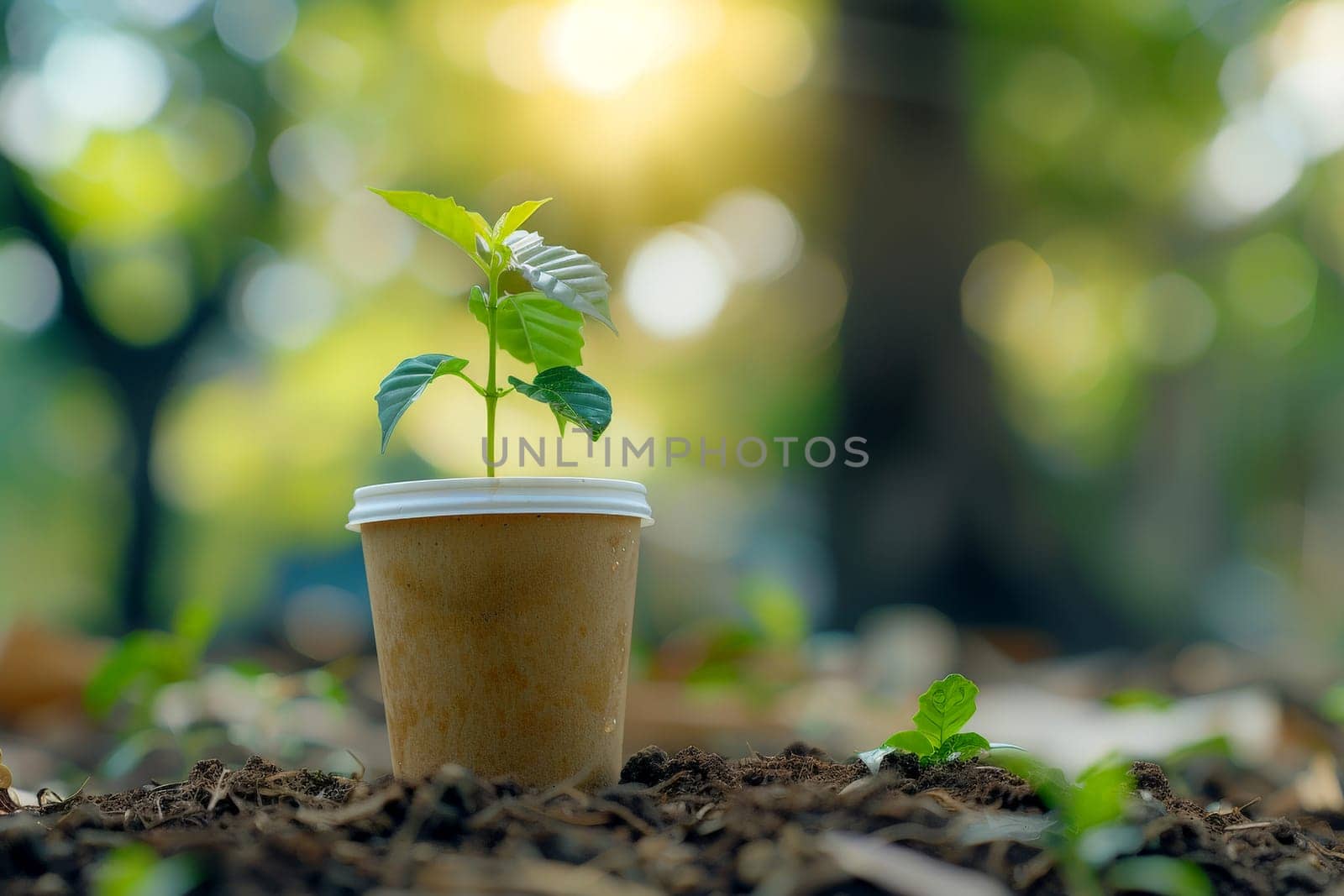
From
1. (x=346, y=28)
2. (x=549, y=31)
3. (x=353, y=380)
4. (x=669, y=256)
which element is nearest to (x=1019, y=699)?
(x=669, y=256)

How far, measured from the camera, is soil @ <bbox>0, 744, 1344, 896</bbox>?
0.99 m

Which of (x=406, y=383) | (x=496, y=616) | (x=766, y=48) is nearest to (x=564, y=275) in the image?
(x=406, y=383)

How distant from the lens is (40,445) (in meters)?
9.32

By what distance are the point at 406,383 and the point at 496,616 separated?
0.36 metres

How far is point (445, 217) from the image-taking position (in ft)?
4.94

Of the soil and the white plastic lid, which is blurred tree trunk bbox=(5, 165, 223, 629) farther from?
the white plastic lid

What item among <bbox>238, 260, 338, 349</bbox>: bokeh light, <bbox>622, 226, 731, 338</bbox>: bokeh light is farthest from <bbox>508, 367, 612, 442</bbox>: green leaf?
<bbox>238, 260, 338, 349</bbox>: bokeh light

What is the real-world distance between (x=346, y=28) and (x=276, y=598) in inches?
179

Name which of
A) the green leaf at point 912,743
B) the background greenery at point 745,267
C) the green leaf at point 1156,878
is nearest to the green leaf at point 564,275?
the green leaf at point 912,743

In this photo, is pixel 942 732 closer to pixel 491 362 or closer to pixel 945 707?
pixel 945 707

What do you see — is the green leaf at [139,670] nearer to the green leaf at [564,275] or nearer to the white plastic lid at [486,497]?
the white plastic lid at [486,497]

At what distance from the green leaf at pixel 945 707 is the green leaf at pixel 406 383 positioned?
2.71ft

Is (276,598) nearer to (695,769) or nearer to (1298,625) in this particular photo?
(695,769)

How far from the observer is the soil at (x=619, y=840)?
994mm
